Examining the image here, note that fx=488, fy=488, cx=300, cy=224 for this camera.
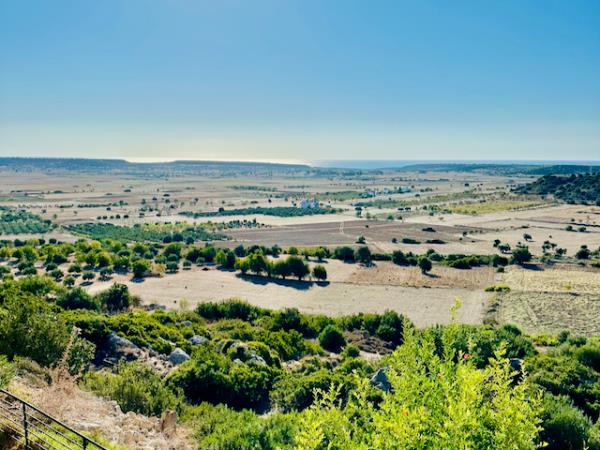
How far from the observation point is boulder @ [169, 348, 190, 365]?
Result: 75.1 feet

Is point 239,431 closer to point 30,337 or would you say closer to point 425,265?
point 30,337

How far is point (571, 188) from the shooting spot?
14925cm

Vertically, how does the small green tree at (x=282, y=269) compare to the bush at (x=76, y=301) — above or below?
below

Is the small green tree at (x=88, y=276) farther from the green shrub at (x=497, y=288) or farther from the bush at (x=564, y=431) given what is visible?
the bush at (x=564, y=431)

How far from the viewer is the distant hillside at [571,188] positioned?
136m

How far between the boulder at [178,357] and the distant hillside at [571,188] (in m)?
132

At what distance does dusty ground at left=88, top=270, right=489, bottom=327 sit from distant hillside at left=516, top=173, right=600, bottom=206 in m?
101

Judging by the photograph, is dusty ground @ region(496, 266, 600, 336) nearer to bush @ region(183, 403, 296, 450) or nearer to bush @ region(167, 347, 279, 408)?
bush @ region(167, 347, 279, 408)

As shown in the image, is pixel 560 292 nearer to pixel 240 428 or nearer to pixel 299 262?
pixel 299 262

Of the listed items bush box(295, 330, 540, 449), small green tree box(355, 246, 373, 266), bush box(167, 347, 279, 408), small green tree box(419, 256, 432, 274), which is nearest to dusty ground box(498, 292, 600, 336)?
small green tree box(419, 256, 432, 274)

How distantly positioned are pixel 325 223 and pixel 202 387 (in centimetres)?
9081

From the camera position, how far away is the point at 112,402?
46.6 ft

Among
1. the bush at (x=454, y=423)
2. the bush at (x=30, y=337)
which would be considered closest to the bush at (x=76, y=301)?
the bush at (x=30, y=337)

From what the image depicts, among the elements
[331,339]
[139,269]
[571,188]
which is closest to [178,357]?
[331,339]
